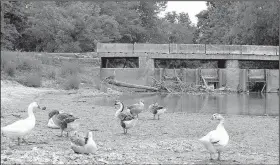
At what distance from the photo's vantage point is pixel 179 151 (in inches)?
424

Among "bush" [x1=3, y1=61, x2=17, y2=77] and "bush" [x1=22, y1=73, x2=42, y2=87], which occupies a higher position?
"bush" [x1=3, y1=61, x2=17, y2=77]

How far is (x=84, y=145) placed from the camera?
9.46 meters

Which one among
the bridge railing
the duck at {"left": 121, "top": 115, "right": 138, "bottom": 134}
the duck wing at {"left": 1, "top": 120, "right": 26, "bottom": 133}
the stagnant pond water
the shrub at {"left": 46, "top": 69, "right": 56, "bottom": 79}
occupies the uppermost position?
the bridge railing

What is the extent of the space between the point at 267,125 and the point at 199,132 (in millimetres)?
3698

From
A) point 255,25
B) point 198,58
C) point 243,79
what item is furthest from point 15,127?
point 255,25

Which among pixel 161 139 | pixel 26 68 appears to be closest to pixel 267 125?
pixel 161 139

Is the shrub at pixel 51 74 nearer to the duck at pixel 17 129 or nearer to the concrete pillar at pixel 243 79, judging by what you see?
the concrete pillar at pixel 243 79

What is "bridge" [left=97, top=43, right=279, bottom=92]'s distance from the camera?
39.7m

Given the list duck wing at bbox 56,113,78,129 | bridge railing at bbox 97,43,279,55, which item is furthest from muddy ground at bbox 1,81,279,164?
bridge railing at bbox 97,43,279,55

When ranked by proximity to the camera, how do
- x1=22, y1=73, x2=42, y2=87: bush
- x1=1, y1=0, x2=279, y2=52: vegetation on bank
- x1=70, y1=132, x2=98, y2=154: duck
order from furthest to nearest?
x1=1, y1=0, x2=279, y2=52: vegetation on bank < x1=22, y1=73, x2=42, y2=87: bush < x1=70, y1=132, x2=98, y2=154: duck

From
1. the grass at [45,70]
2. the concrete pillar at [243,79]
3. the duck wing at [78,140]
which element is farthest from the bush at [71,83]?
the duck wing at [78,140]

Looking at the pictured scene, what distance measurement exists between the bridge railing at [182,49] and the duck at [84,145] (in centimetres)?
2944

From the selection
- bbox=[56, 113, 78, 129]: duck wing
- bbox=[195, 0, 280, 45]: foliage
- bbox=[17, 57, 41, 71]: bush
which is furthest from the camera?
bbox=[195, 0, 280, 45]: foliage

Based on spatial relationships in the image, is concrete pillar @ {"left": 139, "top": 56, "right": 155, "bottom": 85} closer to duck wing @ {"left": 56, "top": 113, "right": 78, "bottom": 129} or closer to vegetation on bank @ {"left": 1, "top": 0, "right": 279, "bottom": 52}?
vegetation on bank @ {"left": 1, "top": 0, "right": 279, "bottom": 52}
